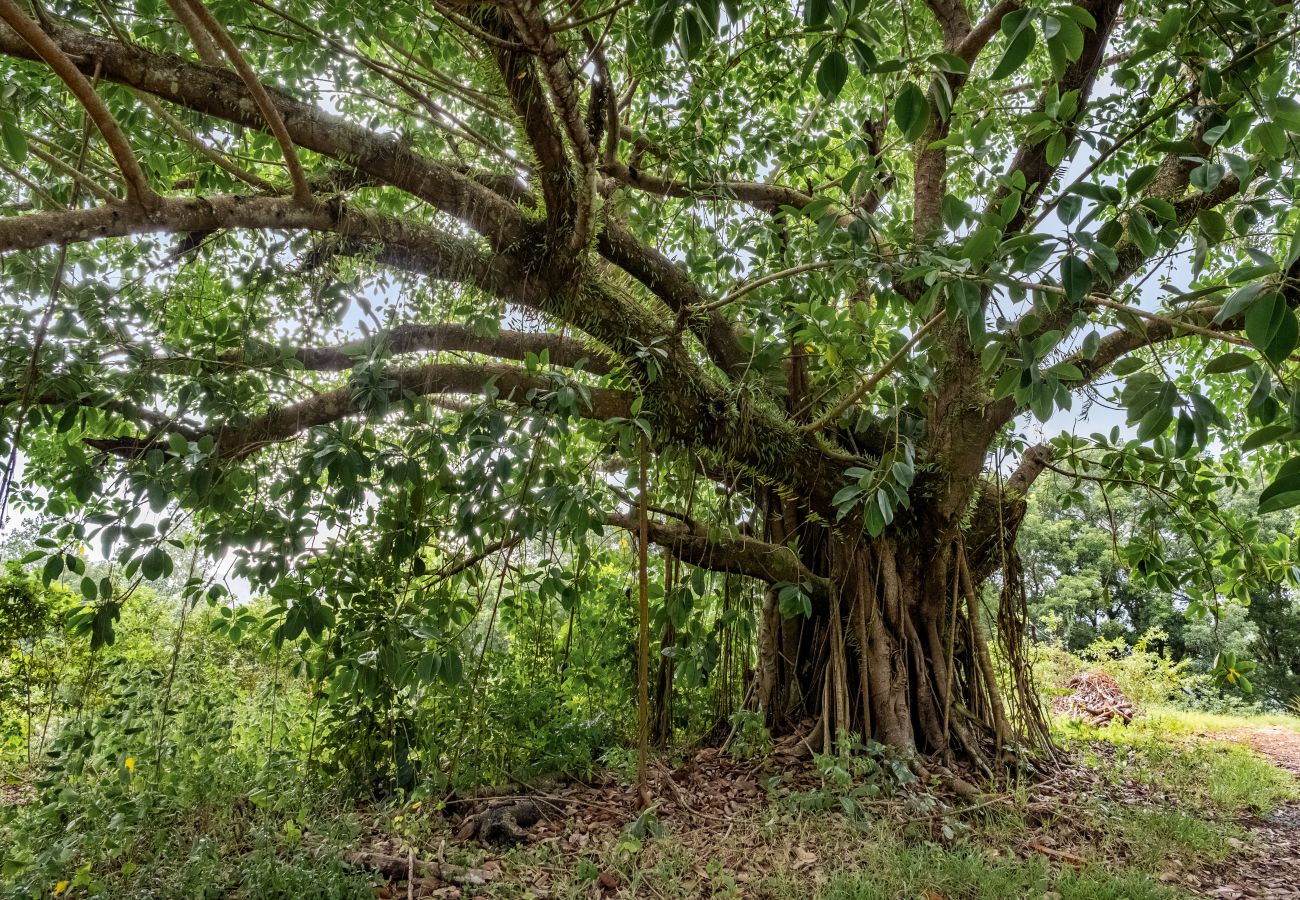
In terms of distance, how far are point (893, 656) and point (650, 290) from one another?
2.25m

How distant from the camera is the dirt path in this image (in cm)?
256

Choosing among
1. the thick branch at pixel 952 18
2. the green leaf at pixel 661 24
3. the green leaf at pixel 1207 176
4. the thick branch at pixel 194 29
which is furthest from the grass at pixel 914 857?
the thick branch at pixel 952 18

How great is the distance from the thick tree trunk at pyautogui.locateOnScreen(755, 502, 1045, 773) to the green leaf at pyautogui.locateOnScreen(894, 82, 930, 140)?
2.58m

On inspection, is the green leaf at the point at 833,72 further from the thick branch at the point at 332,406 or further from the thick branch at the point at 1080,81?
the thick branch at the point at 1080,81

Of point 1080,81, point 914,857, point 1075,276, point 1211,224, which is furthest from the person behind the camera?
point 1080,81

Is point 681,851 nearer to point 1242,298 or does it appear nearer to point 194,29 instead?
point 1242,298

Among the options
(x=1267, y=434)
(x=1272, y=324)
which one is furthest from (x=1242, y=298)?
(x=1267, y=434)

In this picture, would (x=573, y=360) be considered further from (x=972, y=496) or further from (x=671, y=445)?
(x=972, y=496)

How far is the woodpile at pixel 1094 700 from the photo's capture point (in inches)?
282

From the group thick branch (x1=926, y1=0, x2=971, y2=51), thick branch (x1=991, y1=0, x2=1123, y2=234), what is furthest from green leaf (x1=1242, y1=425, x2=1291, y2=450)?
thick branch (x1=926, y1=0, x2=971, y2=51)

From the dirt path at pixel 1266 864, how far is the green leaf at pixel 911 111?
2859mm

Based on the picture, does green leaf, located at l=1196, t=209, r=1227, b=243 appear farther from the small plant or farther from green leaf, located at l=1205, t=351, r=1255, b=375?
the small plant

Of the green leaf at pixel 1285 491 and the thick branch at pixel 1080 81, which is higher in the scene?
the thick branch at pixel 1080 81

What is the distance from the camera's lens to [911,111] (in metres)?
1.22
